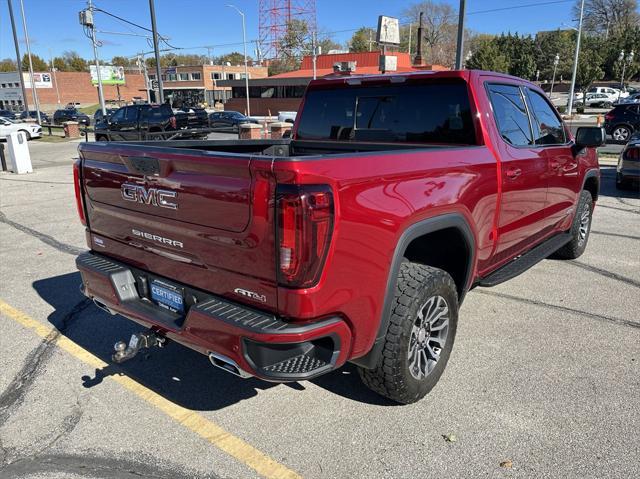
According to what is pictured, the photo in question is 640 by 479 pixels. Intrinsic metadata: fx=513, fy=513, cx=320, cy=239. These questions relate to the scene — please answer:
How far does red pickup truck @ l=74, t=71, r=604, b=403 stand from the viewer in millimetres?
2285

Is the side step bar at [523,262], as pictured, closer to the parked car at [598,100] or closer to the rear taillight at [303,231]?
the rear taillight at [303,231]

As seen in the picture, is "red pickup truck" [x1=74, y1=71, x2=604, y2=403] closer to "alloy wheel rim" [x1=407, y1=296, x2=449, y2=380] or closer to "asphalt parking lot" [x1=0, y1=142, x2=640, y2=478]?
"alloy wheel rim" [x1=407, y1=296, x2=449, y2=380]

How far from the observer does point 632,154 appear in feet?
32.1

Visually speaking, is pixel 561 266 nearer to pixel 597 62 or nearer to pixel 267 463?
pixel 267 463

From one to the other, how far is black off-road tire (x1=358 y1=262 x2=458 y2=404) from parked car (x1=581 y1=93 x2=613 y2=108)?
2390 inches

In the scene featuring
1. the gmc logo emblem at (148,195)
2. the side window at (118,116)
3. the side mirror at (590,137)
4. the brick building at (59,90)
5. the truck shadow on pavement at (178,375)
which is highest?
the brick building at (59,90)

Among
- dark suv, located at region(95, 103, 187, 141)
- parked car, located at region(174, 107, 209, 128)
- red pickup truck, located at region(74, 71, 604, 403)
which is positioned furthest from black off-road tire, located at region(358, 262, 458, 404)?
parked car, located at region(174, 107, 209, 128)

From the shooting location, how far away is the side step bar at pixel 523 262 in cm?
383

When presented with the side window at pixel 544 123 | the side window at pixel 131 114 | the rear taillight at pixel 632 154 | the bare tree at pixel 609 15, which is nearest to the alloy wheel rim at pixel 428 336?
the side window at pixel 544 123

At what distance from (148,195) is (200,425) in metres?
1.36

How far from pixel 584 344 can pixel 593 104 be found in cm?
5968

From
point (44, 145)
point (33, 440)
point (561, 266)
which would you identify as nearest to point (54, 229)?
point (33, 440)

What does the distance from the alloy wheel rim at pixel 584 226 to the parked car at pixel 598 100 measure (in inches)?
2235

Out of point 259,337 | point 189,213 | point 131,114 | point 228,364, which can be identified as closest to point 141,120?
point 131,114
